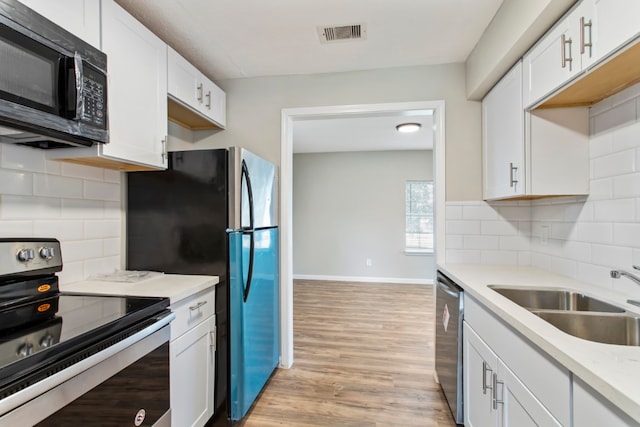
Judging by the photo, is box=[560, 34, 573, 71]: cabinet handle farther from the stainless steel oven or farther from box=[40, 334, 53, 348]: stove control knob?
box=[40, 334, 53, 348]: stove control knob

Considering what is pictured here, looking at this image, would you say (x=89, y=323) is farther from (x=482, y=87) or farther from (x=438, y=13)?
(x=482, y=87)

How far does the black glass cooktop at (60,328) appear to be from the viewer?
0.79 m

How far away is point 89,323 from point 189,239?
2.65ft

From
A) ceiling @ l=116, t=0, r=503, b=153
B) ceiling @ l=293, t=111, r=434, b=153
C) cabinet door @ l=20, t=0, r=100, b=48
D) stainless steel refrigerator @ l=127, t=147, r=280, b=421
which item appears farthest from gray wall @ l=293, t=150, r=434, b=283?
cabinet door @ l=20, t=0, r=100, b=48

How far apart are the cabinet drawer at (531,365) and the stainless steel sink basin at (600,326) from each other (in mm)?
173

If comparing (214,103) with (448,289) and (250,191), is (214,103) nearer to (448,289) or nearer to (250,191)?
(250,191)

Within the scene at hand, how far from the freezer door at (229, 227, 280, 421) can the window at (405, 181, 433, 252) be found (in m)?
3.90

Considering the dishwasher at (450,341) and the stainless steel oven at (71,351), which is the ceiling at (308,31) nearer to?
the stainless steel oven at (71,351)

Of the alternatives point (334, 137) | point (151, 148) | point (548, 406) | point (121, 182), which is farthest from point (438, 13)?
point (334, 137)

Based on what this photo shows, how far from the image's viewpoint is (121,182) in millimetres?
1917

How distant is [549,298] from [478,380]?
0.54 m

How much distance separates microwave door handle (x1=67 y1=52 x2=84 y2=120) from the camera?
3.90 feet

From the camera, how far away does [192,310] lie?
158cm

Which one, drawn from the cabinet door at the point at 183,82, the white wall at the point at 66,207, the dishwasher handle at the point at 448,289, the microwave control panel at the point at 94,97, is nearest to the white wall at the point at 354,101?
the cabinet door at the point at 183,82
